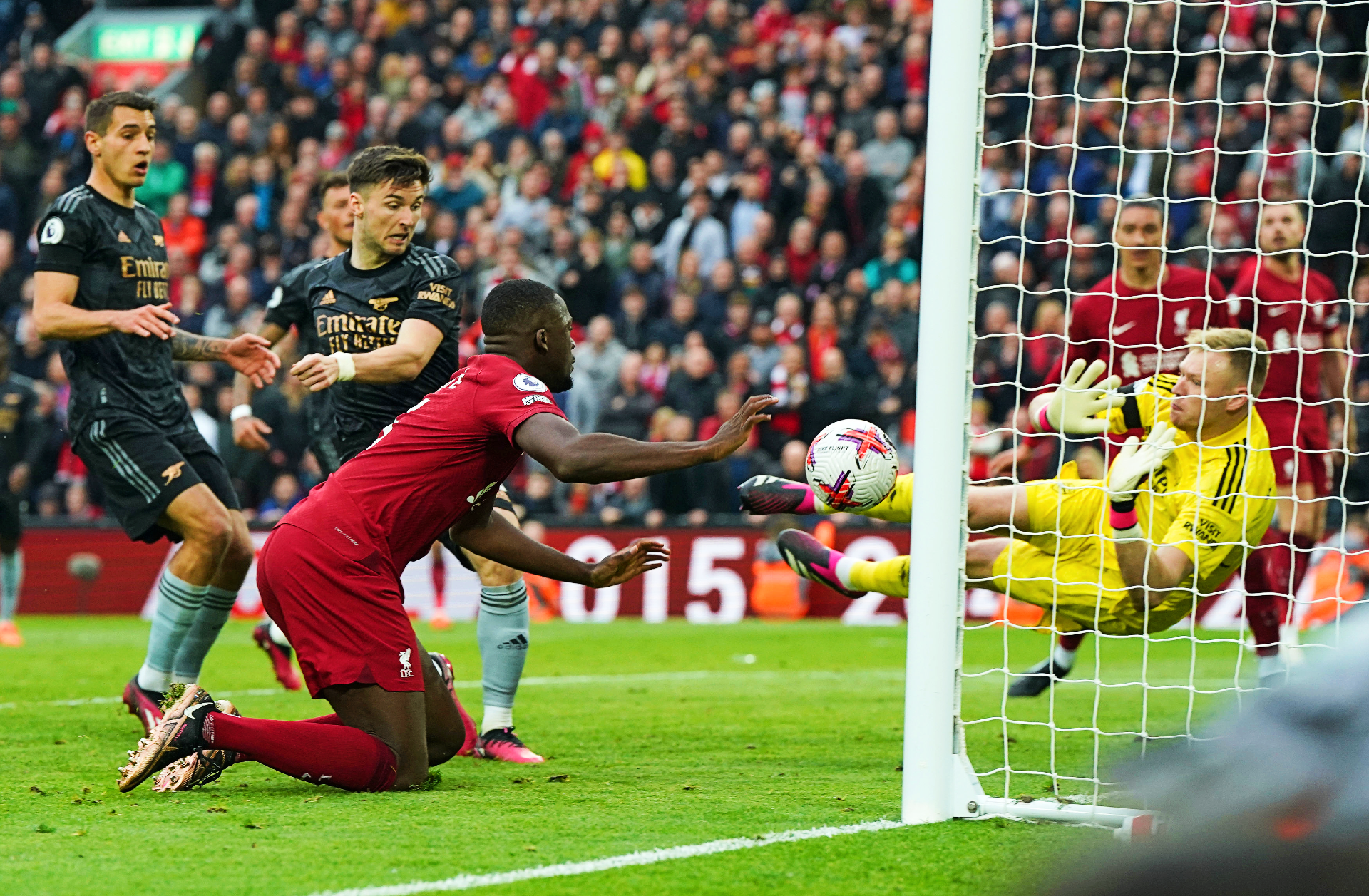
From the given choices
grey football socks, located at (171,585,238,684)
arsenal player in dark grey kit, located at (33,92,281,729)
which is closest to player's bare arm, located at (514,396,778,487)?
arsenal player in dark grey kit, located at (33,92,281,729)

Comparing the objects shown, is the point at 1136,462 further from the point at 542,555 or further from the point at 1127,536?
the point at 542,555

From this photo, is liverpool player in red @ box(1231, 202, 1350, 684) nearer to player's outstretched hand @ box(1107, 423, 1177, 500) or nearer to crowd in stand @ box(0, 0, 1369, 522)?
player's outstretched hand @ box(1107, 423, 1177, 500)

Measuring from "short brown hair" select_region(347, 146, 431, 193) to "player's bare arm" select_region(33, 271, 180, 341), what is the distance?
1028mm

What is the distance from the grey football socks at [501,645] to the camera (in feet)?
20.5

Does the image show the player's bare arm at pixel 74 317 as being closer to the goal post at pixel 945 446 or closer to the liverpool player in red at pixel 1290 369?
the goal post at pixel 945 446

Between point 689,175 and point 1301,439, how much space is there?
9960 mm

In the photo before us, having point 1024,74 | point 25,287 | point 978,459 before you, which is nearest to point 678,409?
point 978,459

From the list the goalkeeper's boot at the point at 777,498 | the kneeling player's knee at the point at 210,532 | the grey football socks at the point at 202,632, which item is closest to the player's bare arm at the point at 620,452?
the goalkeeper's boot at the point at 777,498

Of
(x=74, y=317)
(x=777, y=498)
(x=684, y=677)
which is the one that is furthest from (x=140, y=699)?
(x=684, y=677)

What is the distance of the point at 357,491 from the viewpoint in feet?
16.8

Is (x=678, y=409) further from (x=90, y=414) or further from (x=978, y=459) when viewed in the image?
(x=90, y=414)

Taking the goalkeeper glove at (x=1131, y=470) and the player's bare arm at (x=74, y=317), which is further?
the player's bare arm at (x=74, y=317)

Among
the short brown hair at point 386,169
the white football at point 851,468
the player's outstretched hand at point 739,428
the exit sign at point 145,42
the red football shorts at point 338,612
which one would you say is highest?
the exit sign at point 145,42

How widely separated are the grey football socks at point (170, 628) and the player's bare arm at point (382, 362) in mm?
1204
